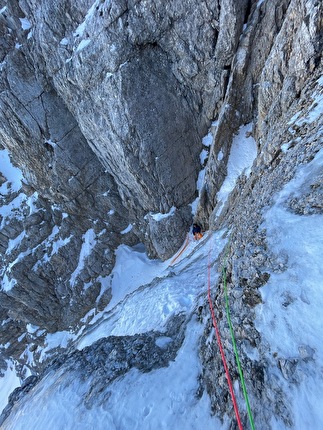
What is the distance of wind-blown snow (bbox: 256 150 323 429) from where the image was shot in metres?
3.71

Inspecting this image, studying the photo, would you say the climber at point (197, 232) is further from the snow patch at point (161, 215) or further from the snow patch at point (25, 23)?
the snow patch at point (25, 23)

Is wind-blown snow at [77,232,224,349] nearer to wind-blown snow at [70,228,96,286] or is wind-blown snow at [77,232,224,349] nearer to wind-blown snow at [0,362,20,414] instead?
wind-blown snow at [70,228,96,286]

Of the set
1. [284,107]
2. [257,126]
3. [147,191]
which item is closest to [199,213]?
[147,191]

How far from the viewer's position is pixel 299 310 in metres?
4.37

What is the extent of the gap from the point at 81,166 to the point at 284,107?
20.3 m

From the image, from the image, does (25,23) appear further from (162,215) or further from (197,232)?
(197,232)

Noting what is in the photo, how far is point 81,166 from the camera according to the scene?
25906 millimetres

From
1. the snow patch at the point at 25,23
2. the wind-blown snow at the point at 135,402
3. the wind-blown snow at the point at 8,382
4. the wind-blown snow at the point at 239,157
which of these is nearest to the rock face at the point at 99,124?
the snow patch at the point at 25,23

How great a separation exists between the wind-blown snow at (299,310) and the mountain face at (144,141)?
21 cm

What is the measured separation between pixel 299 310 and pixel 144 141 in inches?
715

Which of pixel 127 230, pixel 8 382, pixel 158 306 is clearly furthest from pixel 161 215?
pixel 8 382

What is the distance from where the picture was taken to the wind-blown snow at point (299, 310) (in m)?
3.71

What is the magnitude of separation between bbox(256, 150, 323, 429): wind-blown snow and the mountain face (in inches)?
8.3

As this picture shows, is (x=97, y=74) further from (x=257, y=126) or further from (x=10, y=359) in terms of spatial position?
(x=10, y=359)
